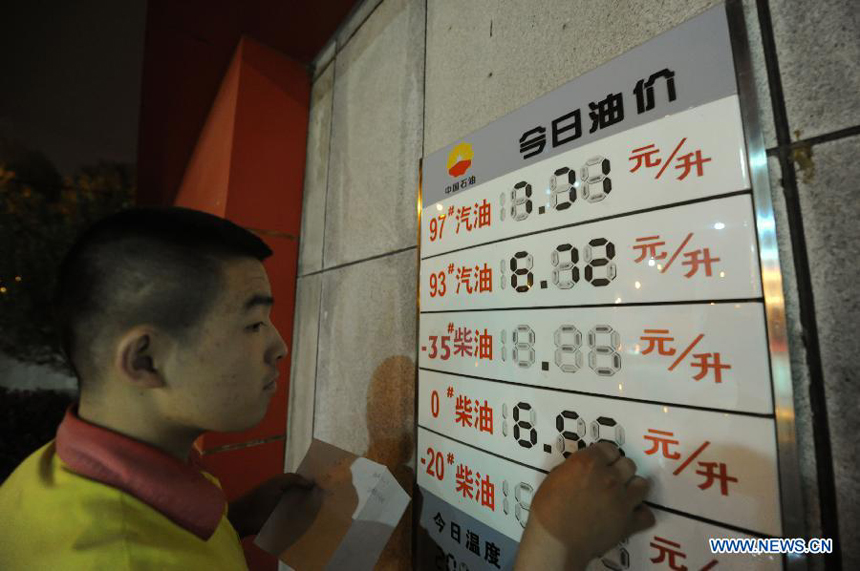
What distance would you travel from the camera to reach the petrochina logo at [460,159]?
115 cm

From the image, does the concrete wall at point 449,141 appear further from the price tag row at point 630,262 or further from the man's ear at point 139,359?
the man's ear at point 139,359

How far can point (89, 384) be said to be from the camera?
0.78 metres

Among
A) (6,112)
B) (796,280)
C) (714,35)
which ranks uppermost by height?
(6,112)

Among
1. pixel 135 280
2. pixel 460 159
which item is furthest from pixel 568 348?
pixel 135 280

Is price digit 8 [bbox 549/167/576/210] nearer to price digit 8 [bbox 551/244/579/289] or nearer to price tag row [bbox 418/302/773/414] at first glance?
price digit 8 [bbox 551/244/579/289]

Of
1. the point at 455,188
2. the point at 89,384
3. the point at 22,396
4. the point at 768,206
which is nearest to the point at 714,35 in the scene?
the point at 768,206

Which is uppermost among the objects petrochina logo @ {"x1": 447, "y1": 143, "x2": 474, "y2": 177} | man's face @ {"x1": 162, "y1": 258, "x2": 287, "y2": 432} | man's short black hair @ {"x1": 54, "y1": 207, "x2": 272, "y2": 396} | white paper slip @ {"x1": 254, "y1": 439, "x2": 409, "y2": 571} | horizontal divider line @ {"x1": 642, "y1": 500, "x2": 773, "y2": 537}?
petrochina logo @ {"x1": 447, "y1": 143, "x2": 474, "y2": 177}

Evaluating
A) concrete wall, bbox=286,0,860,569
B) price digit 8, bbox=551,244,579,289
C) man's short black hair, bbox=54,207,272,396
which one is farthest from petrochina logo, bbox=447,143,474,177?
man's short black hair, bbox=54,207,272,396

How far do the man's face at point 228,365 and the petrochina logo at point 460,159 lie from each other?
691 millimetres

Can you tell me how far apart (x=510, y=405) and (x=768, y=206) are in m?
0.67

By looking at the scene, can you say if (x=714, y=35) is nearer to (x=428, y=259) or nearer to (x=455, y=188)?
(x=455, y=188)

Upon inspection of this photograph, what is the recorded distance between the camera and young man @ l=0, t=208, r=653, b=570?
62cm

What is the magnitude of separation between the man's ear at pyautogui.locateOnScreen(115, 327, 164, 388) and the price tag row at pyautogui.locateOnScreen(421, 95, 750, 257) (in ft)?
2.67

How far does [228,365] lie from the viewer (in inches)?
31.0
